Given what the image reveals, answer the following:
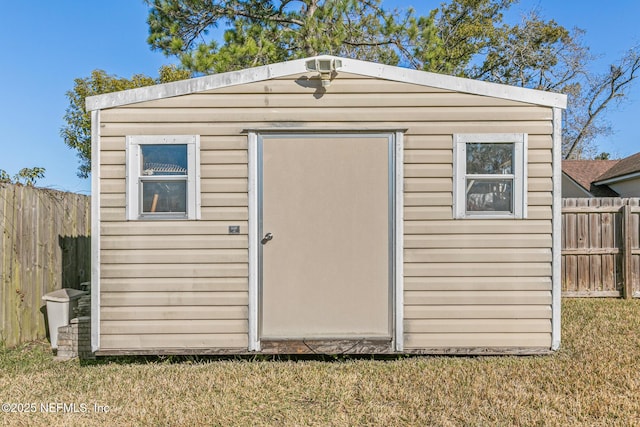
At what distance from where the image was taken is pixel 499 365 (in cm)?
375

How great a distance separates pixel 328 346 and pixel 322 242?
3.25 feet

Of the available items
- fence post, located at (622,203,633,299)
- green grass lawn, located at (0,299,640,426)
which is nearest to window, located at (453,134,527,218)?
green grass lawn, located at (0,299,640,426)

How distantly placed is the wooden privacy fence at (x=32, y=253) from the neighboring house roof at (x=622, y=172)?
12.8m

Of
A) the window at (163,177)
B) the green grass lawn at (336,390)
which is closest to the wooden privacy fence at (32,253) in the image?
the green grass lawn at (336,390)

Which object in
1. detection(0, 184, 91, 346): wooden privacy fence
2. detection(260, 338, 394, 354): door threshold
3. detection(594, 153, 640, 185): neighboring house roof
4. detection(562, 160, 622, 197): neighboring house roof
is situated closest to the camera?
detection(260, 338, 394, 354): door threshold

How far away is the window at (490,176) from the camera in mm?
3928

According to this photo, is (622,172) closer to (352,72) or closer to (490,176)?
(490,176)

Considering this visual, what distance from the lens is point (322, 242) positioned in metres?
3.92

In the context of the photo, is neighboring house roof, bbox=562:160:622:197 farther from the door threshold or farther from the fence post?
the door threshold

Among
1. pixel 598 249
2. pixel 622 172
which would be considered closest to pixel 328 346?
pixel 598 249

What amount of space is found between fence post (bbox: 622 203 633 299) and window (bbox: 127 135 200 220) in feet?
21.7

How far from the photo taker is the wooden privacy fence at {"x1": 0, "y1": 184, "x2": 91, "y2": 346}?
14.4 ft

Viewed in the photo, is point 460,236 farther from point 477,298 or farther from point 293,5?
point 293,5

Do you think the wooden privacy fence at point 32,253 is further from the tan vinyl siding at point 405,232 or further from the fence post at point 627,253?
the fence post at point 627,253
